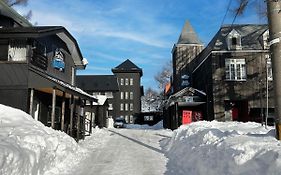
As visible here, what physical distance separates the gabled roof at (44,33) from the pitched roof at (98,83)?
1618 inches

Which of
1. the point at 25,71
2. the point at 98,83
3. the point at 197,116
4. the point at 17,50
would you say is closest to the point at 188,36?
the point at 197,116

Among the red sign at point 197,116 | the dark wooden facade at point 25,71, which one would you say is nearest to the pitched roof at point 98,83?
the red sign at point 197,116

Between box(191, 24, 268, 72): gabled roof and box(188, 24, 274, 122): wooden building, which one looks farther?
box(191, 24, 268, 72): gabled roof

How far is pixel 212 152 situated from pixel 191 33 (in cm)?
3762

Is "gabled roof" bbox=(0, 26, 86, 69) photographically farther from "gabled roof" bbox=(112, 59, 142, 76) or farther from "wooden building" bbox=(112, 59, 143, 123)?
"gabled roof" bbox=(112, 59, 142, 76)

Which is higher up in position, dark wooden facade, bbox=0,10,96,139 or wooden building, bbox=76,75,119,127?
wooden building, bbox=76,75,119,127

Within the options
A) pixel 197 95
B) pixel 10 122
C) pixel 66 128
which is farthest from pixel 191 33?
pixel 10 122

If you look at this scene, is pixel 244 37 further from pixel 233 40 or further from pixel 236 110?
pixel 236 110

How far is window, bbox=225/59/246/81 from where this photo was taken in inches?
1140

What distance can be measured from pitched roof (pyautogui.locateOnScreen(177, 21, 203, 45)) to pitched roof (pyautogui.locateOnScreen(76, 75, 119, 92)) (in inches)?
1052

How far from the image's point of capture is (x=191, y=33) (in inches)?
1768

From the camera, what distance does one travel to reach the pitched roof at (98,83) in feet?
225

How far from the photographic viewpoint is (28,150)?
925 centimetres

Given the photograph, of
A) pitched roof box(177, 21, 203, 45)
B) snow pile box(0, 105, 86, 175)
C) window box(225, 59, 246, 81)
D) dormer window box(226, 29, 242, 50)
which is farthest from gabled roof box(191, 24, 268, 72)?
snow pile box(0, 105, 86, 175)
